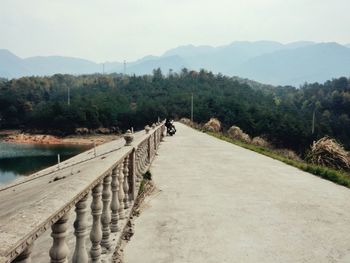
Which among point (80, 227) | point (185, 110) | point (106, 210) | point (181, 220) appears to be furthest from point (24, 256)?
point (185, 110)

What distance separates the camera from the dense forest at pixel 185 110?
70.8 meters

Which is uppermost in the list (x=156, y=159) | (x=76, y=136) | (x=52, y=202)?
(x=52, y=202)

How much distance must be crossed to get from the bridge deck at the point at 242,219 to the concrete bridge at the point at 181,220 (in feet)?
0.05

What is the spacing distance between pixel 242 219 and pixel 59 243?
441 centimetres

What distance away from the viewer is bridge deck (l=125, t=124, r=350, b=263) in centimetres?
480

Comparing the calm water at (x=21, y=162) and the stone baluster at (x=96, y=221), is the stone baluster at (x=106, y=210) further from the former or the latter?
the calm water at (x=21, y=162)

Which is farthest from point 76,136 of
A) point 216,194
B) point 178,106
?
point 216,194

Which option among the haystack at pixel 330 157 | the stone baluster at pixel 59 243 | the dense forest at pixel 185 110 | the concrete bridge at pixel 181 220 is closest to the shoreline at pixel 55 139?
the dense forest at pixel 185 110

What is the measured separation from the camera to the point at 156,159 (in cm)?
1405

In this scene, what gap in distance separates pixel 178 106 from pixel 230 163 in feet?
269

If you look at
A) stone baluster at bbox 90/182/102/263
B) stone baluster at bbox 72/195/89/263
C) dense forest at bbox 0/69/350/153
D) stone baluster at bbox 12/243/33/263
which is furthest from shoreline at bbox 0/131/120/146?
stone baluster at bbox 12/243/33/263

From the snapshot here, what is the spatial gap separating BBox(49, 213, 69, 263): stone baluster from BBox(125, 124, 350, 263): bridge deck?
7.39 ft

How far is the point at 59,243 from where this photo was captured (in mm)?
2389

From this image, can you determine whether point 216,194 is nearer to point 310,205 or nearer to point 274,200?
point 274,200
